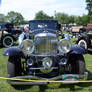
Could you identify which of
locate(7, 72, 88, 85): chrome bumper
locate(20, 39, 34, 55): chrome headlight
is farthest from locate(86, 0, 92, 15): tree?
locate(7, 72, 88, 85): chrome bumper

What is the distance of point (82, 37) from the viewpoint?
8.56m

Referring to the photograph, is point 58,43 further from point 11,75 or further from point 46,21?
point 46,21

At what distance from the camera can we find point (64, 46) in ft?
12.7

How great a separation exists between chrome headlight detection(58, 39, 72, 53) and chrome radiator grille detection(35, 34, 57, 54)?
167 millimetres

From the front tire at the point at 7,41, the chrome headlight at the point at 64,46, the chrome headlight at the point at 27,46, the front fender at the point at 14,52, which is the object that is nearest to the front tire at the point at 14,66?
the front fender at the point at 14,52

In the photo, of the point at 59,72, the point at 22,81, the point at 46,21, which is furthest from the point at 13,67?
the point at 46,21

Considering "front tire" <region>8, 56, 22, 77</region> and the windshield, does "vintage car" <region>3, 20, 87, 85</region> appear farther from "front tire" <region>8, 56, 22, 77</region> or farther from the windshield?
the windshield

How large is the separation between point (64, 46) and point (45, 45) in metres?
0.44

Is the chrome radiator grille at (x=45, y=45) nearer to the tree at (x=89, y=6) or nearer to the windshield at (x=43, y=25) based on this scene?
the windshield at (x=43, y=25)

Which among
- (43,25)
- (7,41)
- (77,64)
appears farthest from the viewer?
(7,41)

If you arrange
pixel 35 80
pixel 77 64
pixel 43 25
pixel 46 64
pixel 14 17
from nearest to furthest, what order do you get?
pixel 35 80 < pixel 46 64 < pixel 77 64 < pixel 43 25 < pixel 14 17

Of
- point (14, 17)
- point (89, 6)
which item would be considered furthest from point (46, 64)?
point (14, 17)

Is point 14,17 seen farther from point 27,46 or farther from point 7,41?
point 27,46

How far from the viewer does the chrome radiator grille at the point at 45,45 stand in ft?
12.9
